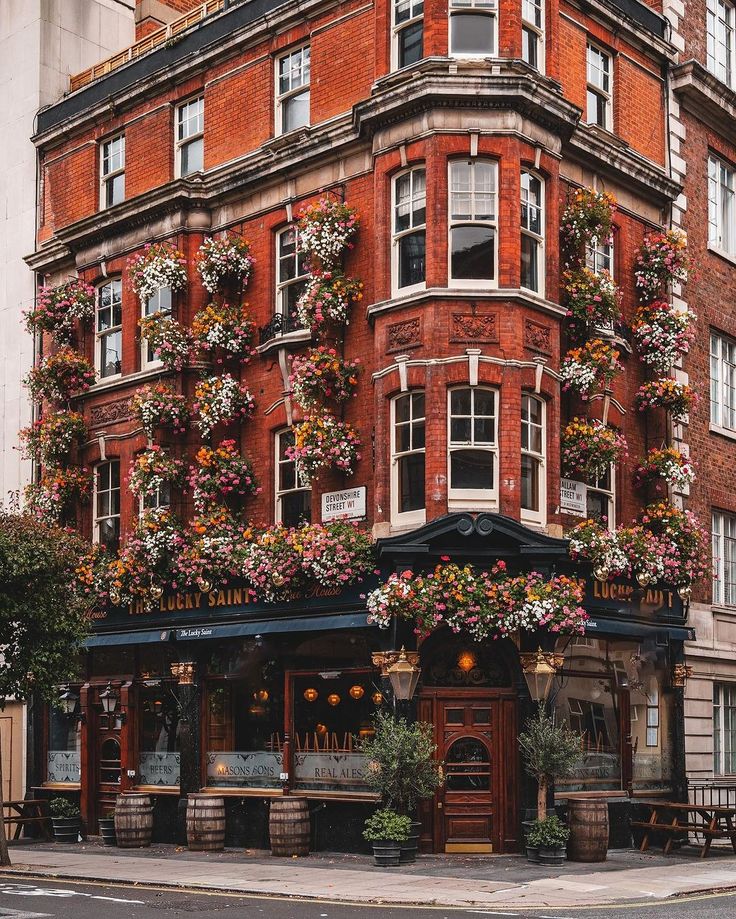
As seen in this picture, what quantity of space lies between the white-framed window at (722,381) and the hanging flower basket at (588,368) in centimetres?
492

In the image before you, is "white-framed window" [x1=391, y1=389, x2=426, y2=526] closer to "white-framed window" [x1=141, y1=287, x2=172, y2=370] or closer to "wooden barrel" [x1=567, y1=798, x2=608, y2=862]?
"wooden barrel" [x1=567, y1=798, x2=608, y2=862]

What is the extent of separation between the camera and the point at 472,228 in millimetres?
22016

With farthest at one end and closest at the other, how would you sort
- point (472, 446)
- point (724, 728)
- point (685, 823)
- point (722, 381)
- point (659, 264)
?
point (722, 381) < point (724, 728) < point (659, 264) < point (685, 823) < point (472, 446)

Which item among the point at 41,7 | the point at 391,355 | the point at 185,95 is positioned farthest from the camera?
the point at 41,7

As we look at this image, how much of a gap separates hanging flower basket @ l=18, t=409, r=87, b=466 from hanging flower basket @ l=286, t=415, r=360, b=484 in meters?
7.19

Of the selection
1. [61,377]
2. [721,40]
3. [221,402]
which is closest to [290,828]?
[221,402]

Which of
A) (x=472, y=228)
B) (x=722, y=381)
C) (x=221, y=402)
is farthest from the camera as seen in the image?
(x=722, y=381)

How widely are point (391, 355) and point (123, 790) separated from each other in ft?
34.0

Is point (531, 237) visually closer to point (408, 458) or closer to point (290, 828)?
point (408, 458)

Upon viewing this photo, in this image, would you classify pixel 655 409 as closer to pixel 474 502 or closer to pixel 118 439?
pixel 474 502

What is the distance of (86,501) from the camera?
93.6 feet

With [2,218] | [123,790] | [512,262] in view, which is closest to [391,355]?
[512,262]

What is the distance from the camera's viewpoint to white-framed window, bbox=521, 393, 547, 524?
2178cm

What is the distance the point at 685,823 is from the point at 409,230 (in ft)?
36.5
